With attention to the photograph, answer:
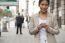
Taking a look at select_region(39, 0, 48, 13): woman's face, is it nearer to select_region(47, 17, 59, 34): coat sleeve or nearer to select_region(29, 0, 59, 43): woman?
select_region(29, 0, 59, 43): woman

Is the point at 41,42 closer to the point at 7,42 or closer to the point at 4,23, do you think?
the point at 7,42

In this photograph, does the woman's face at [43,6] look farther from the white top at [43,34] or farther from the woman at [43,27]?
the white top at [43,34]

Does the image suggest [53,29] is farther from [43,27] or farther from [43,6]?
[43,6]

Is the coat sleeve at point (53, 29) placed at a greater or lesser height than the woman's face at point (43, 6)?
lesser

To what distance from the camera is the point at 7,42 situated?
1614 cm

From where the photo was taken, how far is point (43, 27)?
4.41 metres

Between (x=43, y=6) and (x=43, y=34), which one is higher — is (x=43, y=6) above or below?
above

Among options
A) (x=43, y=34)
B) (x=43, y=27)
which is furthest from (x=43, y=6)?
(x=43, y=34)

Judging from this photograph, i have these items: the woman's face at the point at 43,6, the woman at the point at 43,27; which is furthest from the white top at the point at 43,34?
the woman's face at the point at 43,6

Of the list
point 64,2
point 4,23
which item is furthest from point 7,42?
point 64,2

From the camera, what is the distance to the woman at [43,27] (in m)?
4.45

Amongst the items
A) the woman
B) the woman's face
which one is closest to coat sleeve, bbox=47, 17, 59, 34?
the woman

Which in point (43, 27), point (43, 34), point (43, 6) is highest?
point (43, 6)

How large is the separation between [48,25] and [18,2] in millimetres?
66898
